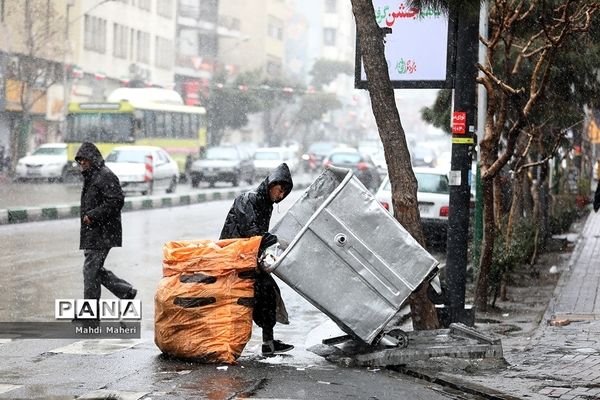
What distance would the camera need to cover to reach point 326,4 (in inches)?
4867

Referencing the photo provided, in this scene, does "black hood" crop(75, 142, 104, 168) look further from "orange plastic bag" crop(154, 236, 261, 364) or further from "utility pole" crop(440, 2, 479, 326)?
"utility pole" crop(440, 2, 479, 326)

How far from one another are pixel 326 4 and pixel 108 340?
115 metres

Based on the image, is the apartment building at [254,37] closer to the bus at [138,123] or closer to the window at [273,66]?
the window at [273,66]

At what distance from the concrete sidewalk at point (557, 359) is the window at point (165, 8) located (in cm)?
5925

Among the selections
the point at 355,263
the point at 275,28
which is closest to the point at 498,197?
the point at 355,263

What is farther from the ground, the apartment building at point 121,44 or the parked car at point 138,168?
the apartment building at point 121,44

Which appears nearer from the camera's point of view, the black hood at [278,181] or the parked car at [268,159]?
the black hood at [278,181]

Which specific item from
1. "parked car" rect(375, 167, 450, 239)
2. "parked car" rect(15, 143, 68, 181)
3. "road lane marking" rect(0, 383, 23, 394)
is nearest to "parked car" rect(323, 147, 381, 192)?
"parked car" rect(15, 143, 68, 181)

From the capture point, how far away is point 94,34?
198 ft

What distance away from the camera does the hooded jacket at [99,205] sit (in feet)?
36.8

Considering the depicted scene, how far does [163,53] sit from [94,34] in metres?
12.0

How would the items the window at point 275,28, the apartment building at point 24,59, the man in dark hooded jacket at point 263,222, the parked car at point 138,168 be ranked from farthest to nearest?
1. the window at point 275,28
2. the apartment building at point 24,59
3. the parked car at point 138,168
4. the man in dark hooded jacket at point 263,222

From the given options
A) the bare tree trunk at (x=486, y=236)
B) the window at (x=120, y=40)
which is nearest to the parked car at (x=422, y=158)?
the window at (x=120, y=40)

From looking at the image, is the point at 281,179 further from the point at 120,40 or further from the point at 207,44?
the point at 207,44
